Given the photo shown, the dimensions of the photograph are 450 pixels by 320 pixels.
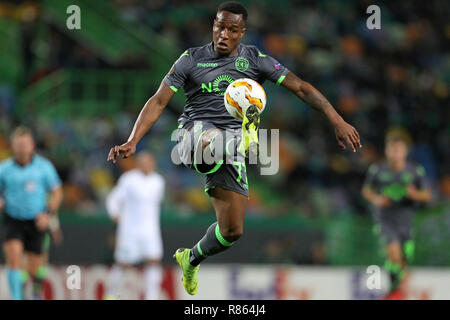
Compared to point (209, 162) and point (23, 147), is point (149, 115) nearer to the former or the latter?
point (209, 162)

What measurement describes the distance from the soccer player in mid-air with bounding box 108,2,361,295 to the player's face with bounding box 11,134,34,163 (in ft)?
11.4

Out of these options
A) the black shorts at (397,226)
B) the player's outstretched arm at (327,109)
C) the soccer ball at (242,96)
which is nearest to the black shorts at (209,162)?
the soccer ball at (242,96)

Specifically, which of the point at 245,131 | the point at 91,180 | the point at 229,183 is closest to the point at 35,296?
the point at 91,180

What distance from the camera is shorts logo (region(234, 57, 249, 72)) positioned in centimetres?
597

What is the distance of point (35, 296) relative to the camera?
30.9 ft

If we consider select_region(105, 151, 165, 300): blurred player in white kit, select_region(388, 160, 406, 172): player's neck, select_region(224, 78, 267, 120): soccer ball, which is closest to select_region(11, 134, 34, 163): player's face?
select_region(105, 151, 165, 300): blurred player in white kit

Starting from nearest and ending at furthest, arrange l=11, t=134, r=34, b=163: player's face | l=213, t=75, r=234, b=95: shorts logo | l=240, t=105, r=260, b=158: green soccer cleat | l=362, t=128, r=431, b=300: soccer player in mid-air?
1. l=240, t=105, r=260, b=158: green soccer cleat
2. l=213, t=75, r=234, b=95: shorts logo
3. l=11, t=134, r=34, b=163: player's face
4. l=362, t=128, r=431, b=300: soccer player in mid-air

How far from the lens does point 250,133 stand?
5.51 metres

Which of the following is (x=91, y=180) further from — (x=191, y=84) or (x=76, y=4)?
(x=191, y=84)

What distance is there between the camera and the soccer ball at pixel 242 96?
18.4 ft

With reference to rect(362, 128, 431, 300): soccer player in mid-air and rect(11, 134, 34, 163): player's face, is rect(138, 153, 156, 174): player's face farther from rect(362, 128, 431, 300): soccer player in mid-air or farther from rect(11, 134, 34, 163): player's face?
rect(362, 128, 431, 300): soccer player in mid-air

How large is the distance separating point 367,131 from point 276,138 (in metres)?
1.77

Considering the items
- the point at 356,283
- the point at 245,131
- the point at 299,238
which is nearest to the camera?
the point at 245,131

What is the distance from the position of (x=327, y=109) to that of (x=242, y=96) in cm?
70
